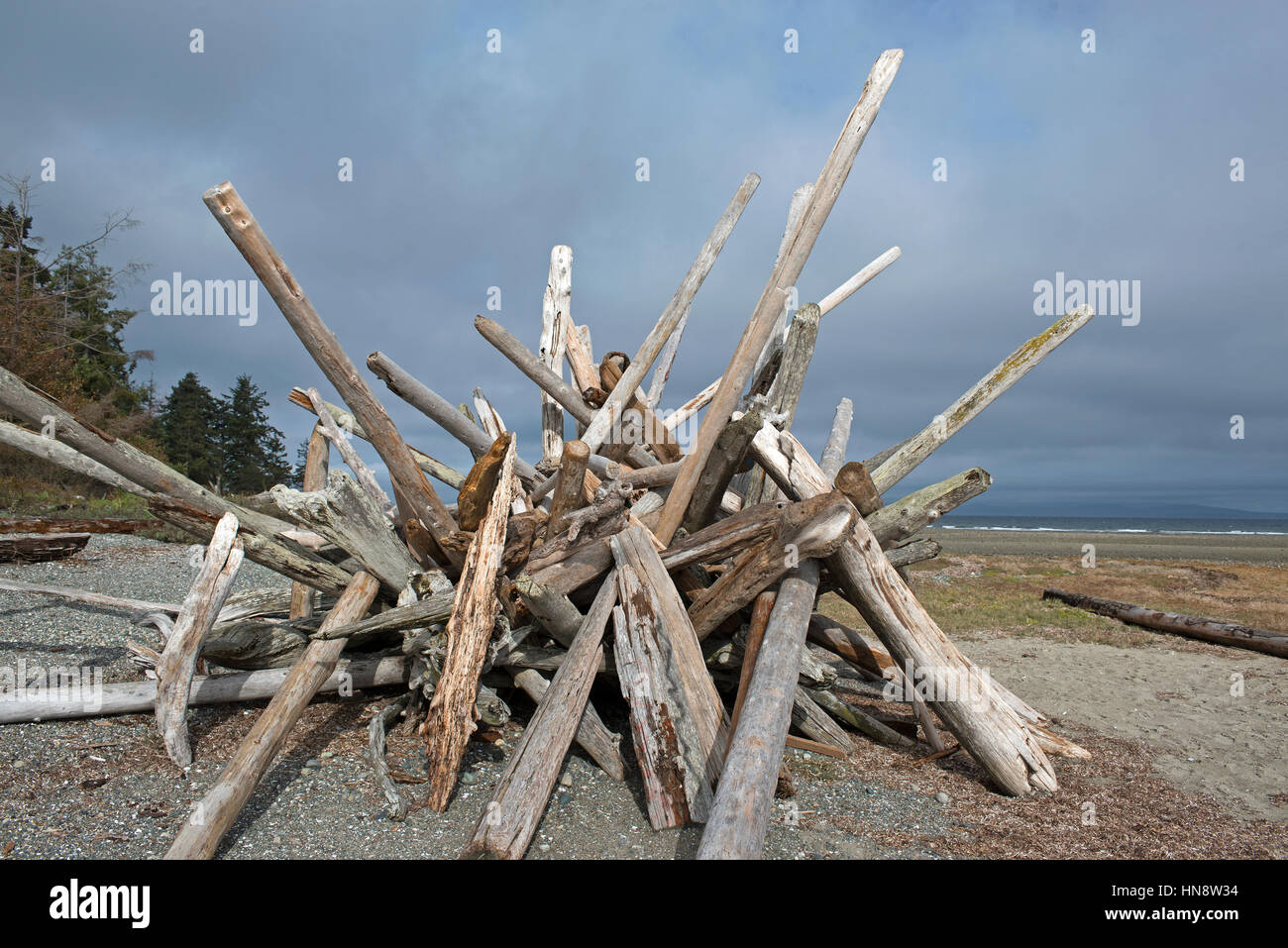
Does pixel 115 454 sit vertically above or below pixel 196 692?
above

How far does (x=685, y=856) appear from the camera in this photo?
363 cm

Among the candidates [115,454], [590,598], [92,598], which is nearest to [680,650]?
[590,598]

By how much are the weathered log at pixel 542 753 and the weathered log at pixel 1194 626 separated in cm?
1045

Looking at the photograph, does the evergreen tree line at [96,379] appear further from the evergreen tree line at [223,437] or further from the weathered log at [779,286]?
the weathered log at [779,286]

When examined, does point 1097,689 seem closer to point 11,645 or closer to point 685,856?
point 685,856

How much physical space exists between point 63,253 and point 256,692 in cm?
3474

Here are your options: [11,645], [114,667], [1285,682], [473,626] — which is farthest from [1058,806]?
[11,645]

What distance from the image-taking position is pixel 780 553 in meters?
4.66

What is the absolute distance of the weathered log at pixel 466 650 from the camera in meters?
3.94

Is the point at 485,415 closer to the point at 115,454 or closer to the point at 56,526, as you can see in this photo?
the point at 115,454

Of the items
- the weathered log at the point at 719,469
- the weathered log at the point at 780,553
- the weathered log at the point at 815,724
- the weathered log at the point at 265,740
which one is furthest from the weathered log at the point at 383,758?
the weathered log at the point at 815,724

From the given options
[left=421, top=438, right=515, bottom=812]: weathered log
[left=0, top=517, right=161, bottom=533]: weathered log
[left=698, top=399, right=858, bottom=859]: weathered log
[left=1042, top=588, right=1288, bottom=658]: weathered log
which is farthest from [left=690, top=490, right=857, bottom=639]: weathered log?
[left=1042, top=588, right=1288, bottom=658]: weathered log

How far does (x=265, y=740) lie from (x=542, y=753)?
4.83 feet
